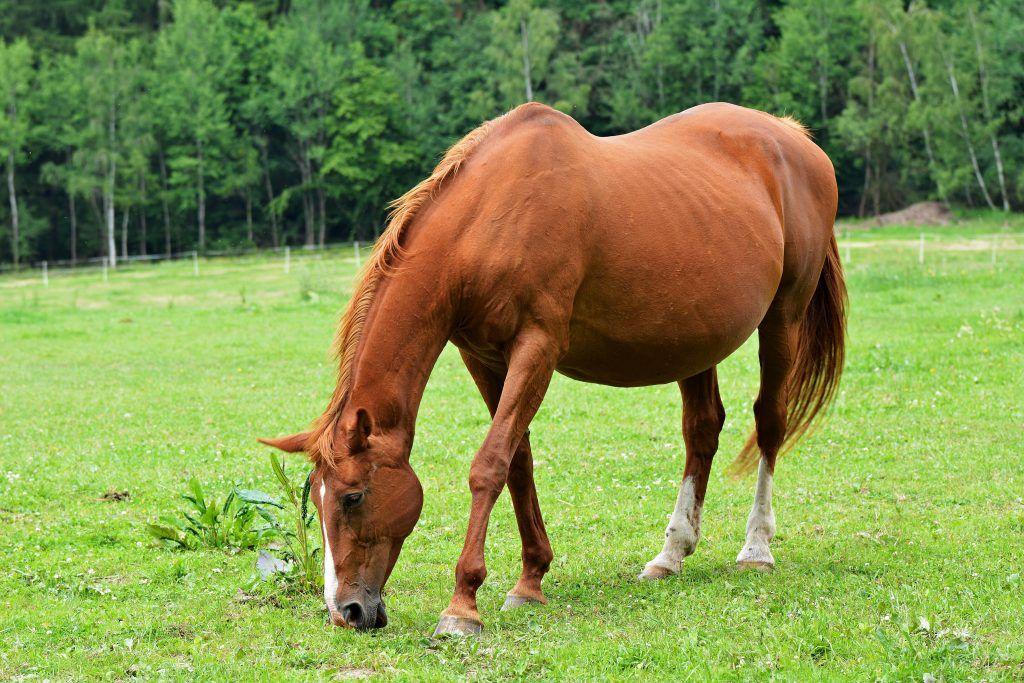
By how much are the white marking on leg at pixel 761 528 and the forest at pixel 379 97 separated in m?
50.0

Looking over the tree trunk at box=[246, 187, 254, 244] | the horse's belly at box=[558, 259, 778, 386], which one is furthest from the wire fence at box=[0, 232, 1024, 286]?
the horse's belly at box=[558, 259, 778, 386]

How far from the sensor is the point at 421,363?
4.75 metres

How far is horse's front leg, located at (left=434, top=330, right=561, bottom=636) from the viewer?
4.64m

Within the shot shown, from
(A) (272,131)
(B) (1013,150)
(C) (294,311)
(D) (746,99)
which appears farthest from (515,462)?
(A) (272,131)

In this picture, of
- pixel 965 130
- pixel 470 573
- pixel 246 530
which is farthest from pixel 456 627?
pixel 965 130

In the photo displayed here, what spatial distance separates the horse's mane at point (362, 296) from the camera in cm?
464

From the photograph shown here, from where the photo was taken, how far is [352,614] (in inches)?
180

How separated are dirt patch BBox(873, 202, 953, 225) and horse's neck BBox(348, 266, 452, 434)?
50467 mm

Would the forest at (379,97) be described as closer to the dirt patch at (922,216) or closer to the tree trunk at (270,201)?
the tree trunk at (270,201)

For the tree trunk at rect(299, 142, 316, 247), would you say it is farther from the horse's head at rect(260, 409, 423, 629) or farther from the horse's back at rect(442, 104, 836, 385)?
the horse's head at rect(260, 409, 423, 629)

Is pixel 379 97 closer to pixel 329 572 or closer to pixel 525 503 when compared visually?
pixel 525 503

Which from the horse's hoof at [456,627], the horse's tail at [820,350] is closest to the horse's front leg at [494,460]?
the horse's hoof at [456,627]

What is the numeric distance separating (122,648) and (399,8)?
243 ft

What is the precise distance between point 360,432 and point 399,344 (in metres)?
0.45
